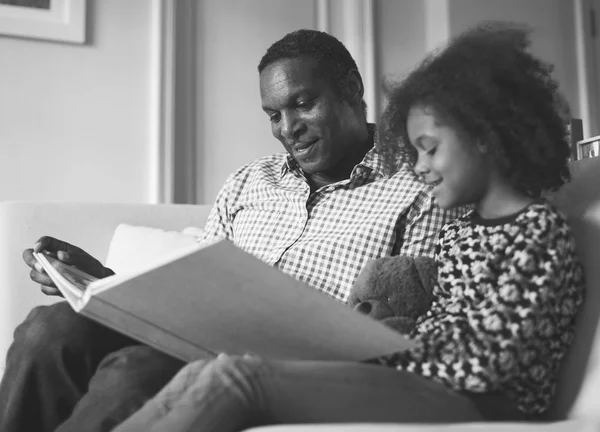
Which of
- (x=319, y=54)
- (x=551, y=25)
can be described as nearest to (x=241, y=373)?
(x=319, y=54)

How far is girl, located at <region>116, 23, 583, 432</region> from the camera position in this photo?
81 centimetres

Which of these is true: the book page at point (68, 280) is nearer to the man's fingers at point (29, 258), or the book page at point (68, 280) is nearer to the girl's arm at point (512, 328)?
the man's fingers at point (29, 258)

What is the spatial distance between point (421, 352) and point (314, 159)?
65cm

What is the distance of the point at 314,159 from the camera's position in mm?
1511

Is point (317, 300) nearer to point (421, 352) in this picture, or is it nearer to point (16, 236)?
point (421, 352)

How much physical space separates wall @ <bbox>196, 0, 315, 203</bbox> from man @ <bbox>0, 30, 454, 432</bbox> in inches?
32.1

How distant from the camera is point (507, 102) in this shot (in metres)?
1.03

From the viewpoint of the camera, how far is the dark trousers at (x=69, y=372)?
0.99 meters

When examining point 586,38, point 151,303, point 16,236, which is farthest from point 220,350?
point 586,38

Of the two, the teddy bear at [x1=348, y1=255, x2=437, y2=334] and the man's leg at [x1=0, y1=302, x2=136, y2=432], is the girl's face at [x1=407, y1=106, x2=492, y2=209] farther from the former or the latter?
the man's leg at [x1=0, y1=302, x2=136, y2=432]

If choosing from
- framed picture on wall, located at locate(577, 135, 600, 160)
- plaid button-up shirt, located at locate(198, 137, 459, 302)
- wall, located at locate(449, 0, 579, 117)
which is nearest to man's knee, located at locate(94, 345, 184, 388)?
plaid button-up shirt, located at locate(198, 137, 459, 302)

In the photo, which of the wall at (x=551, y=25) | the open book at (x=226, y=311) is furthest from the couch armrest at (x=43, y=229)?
the wall at (x=551, y=25)

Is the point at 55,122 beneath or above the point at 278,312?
above

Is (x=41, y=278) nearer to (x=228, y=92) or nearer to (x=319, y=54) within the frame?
(x=319, y=54)
